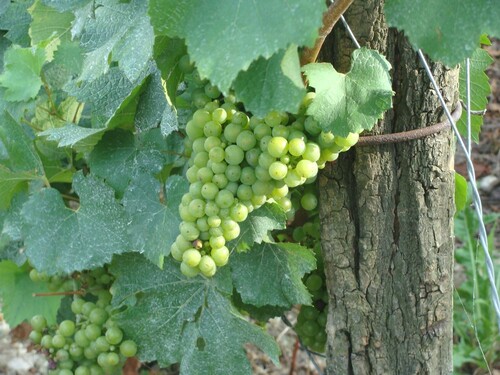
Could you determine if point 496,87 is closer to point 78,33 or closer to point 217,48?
point 78,33

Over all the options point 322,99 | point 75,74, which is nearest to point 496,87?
point 75,74

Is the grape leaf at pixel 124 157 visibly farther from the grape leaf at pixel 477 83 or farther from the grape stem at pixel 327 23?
the grape leaf at pixel 477 83

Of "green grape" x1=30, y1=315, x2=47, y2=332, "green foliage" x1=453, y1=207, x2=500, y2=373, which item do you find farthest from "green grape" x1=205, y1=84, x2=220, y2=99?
"green foliage" x1=453, y1=207, x2=500, y2=373

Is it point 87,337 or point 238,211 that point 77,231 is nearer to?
point 87,337

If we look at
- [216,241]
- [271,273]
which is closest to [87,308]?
[271,273]

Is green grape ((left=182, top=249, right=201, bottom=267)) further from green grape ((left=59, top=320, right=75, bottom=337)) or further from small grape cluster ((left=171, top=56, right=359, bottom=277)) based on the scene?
green grape ((left=59, top=320, right=75, bottom=337))

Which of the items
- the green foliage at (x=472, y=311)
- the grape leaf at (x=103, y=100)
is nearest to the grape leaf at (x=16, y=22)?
the grape leaf at (x=103, y=100)
